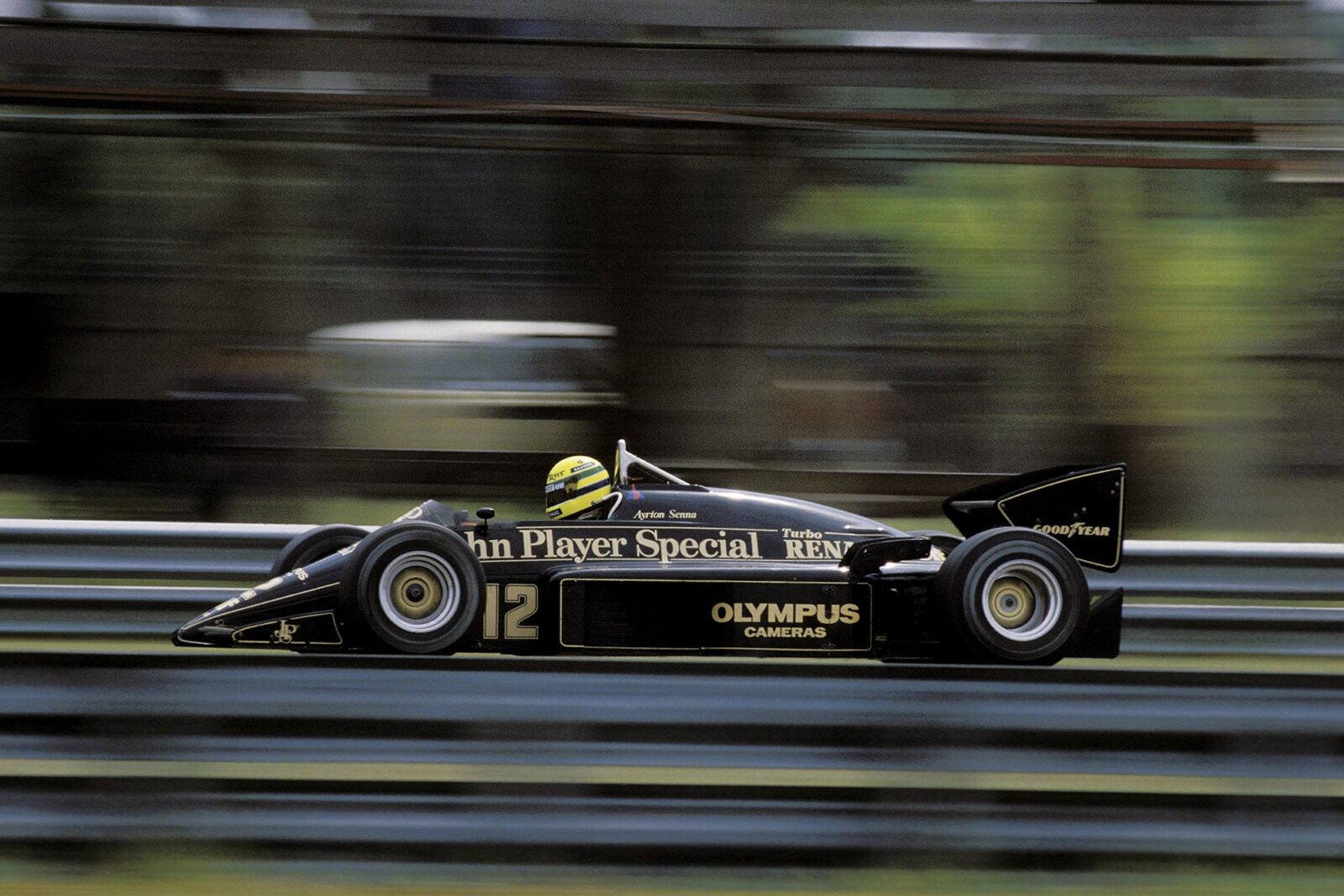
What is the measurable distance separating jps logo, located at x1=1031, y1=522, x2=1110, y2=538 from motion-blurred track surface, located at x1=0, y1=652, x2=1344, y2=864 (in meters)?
0.92

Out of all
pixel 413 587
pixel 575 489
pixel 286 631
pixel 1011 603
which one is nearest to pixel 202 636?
pixel 286 631

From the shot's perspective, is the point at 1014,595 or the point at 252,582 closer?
the point at 1014,595

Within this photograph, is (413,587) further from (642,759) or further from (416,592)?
(642,759)

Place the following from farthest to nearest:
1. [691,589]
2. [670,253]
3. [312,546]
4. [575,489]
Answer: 1. [670,253]
2. [575,489]
3. [312,546]
4. [691,589]

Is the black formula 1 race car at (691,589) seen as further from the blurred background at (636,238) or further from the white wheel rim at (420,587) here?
the blurred background at (636,238)

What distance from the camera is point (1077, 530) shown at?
14.8ft

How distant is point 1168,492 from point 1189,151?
1.47 metres

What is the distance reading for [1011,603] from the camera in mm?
4258

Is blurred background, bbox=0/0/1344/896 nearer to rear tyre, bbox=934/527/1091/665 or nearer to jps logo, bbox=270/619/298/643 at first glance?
A: jps logo, bbox=270/619/298/643

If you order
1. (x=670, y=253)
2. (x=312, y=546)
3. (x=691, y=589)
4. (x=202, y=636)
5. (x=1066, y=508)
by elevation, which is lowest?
(x=202, y=636)

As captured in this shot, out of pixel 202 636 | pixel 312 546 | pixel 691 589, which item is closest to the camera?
pixel 202 636

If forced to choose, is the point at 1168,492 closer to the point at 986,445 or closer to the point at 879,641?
the point at 986,445

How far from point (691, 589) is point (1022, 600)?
0.93m

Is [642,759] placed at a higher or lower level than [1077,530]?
lower
